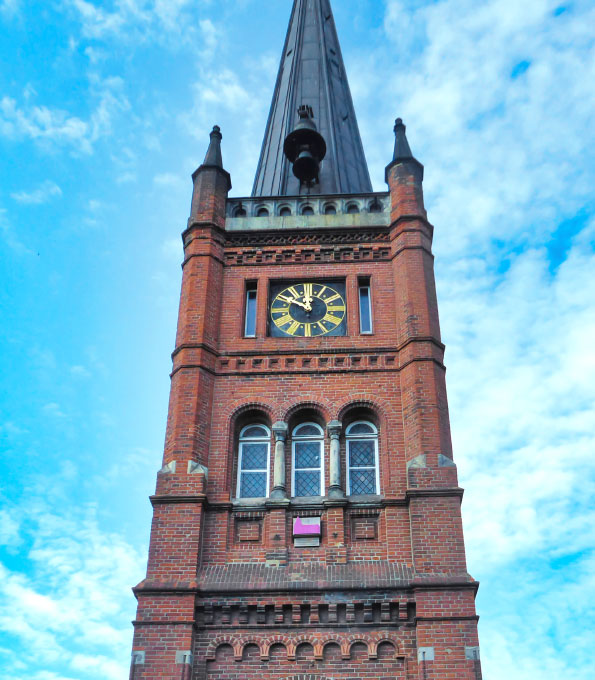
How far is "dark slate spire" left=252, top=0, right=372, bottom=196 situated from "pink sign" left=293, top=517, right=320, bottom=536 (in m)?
11.8

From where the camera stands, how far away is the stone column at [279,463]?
2027 centimetres

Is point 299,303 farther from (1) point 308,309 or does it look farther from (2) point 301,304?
(1) point 308,309

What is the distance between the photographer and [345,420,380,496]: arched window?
20656mm

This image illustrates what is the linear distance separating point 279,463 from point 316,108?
1615 centimetres

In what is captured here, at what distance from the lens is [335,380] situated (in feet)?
72.6

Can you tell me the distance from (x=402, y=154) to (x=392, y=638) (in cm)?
1364

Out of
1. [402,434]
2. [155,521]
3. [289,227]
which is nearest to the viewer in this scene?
[155,521]

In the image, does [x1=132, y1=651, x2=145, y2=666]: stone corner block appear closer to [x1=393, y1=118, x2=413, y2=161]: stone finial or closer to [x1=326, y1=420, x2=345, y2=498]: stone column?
[x1=326, y1=420, x2=345, y2=498]: stone column

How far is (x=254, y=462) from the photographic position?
21.2 metres

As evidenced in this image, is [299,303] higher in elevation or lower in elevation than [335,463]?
higher

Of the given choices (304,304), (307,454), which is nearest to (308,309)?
(304,304)

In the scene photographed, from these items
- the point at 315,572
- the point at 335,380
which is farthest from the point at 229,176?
the point at 315,572

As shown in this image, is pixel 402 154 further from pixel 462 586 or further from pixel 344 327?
pixel 462 586

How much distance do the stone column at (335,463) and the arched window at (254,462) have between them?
1.39 meters
